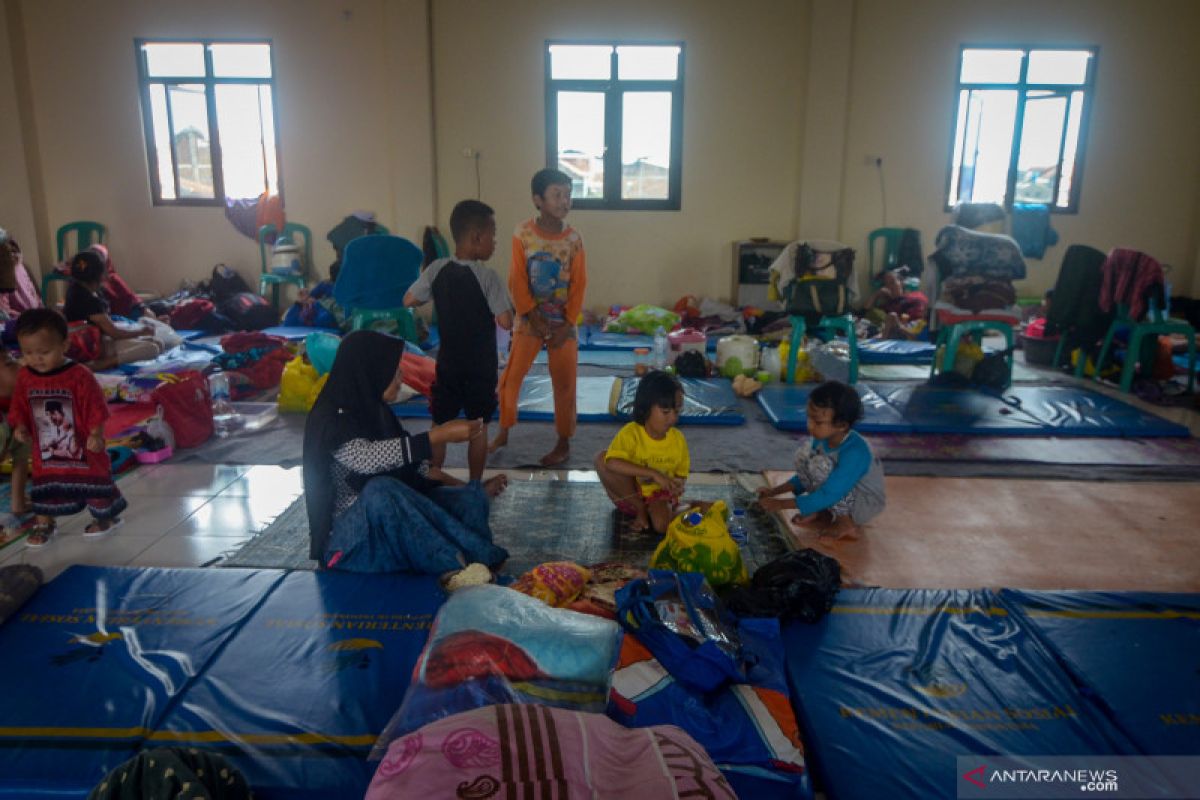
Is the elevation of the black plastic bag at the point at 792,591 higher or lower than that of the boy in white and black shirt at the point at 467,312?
lower

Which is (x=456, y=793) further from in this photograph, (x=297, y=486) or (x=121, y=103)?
(x=121, y=103)

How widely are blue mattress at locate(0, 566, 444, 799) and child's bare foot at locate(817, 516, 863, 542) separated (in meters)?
1.65

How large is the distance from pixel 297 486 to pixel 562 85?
6.17 m

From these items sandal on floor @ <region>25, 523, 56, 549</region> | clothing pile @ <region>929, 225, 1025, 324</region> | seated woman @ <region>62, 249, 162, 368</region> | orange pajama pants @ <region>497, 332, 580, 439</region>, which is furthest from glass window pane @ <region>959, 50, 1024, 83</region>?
sandal on floor @ <region>25, 523, 56, 549</region>

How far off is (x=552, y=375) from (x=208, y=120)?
22.6 ft

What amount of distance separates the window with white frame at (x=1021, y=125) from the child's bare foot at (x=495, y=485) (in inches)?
278

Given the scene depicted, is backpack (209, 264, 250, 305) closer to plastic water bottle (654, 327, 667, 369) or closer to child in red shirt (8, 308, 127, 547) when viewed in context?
plastic water bottle (654, 327, 667, 369)

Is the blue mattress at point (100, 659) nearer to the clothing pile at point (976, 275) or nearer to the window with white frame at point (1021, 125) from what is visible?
the clothing pile at point (976, 275)

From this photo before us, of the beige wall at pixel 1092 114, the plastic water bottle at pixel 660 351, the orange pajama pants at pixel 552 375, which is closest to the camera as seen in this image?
the orange pajama pants at pixel 552 375

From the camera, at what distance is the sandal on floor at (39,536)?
10.8 feet

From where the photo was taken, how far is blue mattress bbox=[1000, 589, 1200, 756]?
213cm

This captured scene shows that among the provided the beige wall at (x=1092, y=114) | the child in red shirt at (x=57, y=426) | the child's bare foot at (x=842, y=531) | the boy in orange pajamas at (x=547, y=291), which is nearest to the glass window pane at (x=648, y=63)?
the beige wall at (x=1092, y=114)

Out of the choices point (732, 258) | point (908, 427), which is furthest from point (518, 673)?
point (732, 258)

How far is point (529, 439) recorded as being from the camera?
15.7ft
